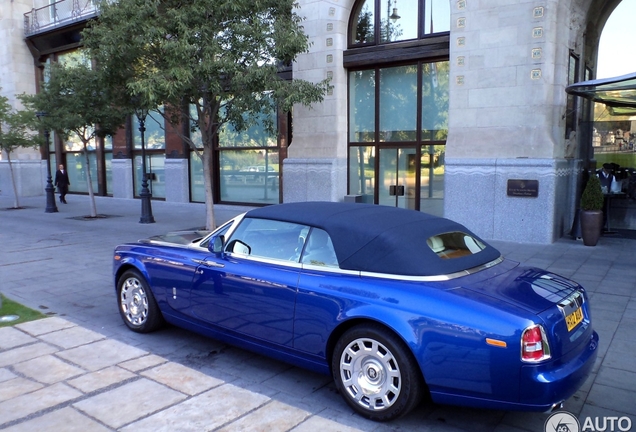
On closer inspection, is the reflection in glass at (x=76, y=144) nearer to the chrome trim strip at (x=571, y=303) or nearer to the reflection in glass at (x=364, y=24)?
the reflection in glass at (x=364, y=24)

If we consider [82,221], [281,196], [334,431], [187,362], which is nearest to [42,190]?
[82,221]

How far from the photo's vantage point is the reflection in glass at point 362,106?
48.5 feet

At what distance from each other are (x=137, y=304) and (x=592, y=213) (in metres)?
9.58

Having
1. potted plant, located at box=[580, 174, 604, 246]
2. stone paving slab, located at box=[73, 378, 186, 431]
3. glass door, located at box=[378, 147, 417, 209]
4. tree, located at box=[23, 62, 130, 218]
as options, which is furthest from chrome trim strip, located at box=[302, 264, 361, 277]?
tree, located at box=[23, 62, 130, 218]

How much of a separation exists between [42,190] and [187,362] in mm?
26615

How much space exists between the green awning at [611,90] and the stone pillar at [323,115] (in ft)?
20.8

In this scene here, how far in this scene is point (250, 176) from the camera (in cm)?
1820

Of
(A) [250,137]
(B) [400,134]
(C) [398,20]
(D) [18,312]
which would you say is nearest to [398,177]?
(B) [400,134]

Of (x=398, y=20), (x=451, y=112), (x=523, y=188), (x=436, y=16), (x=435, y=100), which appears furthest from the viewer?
(x=398, y=20)

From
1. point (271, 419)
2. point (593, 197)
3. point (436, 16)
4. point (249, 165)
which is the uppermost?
point (436, 16)

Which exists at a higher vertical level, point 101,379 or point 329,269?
point 329,269

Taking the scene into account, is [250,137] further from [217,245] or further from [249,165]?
[217,245]

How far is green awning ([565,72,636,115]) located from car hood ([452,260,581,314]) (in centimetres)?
646

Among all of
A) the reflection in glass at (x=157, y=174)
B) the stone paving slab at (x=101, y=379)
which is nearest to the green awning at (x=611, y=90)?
the stone paving slab at (x=101, y=379)
